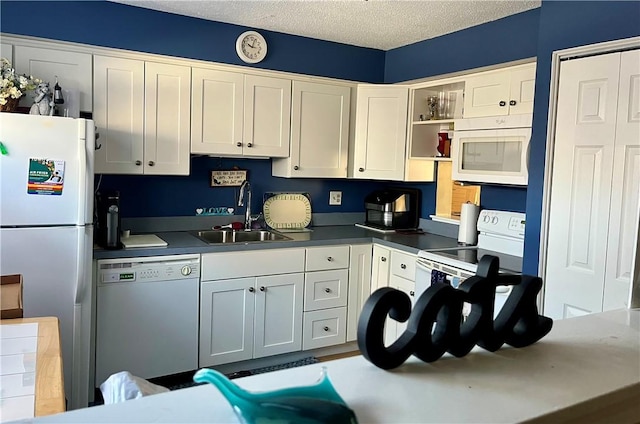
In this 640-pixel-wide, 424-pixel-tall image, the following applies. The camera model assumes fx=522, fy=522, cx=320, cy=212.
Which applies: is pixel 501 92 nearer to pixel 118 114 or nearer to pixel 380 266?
pixel 380 266

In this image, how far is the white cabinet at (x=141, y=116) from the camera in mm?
3207

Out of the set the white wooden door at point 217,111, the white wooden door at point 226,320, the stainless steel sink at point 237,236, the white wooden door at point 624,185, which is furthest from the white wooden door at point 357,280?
the white wooden door at point 624,185

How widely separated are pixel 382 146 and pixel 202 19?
1.60 meters

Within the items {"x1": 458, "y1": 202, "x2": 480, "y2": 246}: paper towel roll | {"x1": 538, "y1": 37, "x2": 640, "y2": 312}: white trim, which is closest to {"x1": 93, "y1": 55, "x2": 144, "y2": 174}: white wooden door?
{"x1": 458, "y1": 202, "x2": 480, "y2": 246}: paper towel roll

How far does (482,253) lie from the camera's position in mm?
3404

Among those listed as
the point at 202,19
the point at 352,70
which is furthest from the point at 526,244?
the point at 202,19

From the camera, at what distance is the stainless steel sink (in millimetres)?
3855

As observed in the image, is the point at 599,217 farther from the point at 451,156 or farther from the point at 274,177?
the point at 274,177

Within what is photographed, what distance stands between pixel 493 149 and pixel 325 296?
1523mm

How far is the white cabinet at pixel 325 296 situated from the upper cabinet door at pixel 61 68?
1749 mm

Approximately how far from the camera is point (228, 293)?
11.1ft

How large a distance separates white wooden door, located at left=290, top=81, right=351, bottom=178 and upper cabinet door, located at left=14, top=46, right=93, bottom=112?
4.62 ft

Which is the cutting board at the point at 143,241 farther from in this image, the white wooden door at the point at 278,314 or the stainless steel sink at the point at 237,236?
the white wooden door at the point at 278,314

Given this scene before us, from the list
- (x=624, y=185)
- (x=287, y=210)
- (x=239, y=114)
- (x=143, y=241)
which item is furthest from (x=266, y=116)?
(x=624, y=185)
